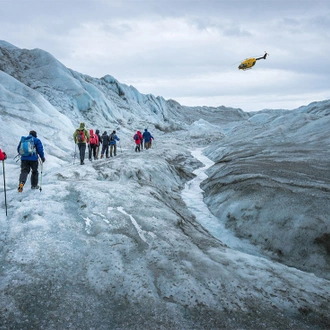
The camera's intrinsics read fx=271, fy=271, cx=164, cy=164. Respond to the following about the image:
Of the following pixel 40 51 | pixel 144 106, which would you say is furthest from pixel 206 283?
pixel 144 106

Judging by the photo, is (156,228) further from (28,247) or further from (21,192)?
(21,192)

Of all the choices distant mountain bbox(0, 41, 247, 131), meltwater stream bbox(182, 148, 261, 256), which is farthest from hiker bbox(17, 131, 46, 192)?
distant mountain bbox(0, 41, 247, 131)

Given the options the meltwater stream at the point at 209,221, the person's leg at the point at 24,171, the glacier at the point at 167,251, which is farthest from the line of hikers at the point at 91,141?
the meltwater stream at the point at 209,221

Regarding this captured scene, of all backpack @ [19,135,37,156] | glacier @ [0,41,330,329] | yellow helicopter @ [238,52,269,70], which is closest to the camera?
glacier @ [0,41,330,329]

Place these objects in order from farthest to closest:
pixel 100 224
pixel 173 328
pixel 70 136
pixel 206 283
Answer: pixel 70 136 → pixel 100 224 → pixel 206 283 → pixel 173 328

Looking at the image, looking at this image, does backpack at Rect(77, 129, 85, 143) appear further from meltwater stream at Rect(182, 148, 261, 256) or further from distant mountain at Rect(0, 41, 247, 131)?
distant mountain at Rect(0, 41, 247, 131)

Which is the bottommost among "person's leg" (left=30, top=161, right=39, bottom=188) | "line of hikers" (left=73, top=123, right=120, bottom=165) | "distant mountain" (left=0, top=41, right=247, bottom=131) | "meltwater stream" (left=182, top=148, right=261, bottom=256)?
"meltwater stream" (left=182, top=148, right=261, bottom=256)

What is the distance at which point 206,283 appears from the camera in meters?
5.30

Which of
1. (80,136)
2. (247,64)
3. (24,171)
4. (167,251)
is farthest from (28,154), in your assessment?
(247,64)

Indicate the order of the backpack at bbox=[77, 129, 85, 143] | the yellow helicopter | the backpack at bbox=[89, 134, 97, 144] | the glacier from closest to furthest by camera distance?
1. the glacier
2. the backpack at bbox=[77, 129, 85, 143]
3. the backpack at bbox=[89, 134, 97, 144]
4. the yellow helicopter

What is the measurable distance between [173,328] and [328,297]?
3.28m

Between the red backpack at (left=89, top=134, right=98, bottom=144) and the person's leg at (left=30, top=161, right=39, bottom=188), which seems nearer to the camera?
the person's leg at (left=30, top=161, right=39, bottom=188)

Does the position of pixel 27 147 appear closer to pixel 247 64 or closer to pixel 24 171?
pixel 24 171

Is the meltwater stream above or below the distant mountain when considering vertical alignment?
below
